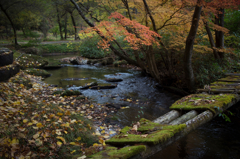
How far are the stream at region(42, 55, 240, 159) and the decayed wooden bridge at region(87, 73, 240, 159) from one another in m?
0.99

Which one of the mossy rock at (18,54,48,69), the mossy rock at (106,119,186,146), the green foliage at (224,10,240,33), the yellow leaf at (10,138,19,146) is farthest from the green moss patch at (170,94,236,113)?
the mossy rock at (18,54,48,69)

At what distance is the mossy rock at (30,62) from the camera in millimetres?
11586

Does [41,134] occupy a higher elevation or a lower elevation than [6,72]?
lower

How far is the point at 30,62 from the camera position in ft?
40.7

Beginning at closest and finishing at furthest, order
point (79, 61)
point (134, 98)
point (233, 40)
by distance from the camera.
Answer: point (134, 98) < point (233, 40) < point (79, 61)

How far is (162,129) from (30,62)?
12.5 metres

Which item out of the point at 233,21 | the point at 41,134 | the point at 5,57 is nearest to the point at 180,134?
the point at 41,134

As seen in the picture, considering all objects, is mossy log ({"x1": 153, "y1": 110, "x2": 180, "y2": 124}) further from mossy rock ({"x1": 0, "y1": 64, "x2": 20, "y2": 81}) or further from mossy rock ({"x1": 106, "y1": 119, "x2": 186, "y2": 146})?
mossy rock ({"x1": 0, "y1": 64, "x2": 20, "y2": 81})

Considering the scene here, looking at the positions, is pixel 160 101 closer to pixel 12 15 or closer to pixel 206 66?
pixel 206 66

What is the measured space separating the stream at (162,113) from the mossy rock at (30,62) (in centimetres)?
325

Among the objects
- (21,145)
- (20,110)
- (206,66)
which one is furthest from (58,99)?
(206,66)

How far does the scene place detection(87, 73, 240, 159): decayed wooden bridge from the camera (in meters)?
1.95

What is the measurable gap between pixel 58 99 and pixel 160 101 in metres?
4.24

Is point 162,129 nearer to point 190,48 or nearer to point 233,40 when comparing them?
point 190,48
